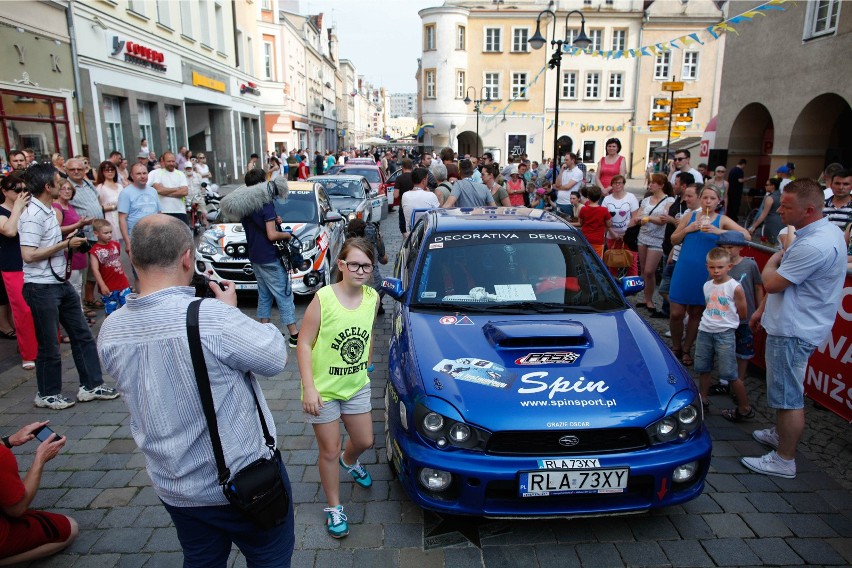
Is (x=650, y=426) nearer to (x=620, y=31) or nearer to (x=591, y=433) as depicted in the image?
(x=591, y=433)

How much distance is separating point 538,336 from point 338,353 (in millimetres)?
1244

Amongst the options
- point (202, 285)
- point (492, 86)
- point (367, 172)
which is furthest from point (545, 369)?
point (492, 86)

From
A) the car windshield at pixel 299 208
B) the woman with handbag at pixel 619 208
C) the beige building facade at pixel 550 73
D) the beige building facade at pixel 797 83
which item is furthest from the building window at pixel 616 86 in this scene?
the car windshield at pixel 299 208

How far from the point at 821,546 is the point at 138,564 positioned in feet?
12.5

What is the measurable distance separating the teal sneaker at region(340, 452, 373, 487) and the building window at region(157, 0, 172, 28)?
19.2 metres

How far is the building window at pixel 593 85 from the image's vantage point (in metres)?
40.9

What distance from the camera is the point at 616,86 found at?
4094cm

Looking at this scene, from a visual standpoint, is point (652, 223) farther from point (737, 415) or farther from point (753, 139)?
point (753, 139)

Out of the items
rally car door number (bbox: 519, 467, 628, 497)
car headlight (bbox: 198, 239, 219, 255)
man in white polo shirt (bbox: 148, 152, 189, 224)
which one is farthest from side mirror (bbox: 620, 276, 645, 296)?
man in white polo shirt (bbox: 148, 152, 189, 224)

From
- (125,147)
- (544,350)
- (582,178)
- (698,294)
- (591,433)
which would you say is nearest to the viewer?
(591,433)

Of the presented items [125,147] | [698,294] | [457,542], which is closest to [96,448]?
[457,542]

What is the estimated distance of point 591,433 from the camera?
3.02 metres

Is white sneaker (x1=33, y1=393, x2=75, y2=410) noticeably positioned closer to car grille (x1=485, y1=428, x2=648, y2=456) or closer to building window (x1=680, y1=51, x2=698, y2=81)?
car grille (x1=485, y1=428, x2=648, y2=456)

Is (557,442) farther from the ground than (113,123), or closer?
closer
